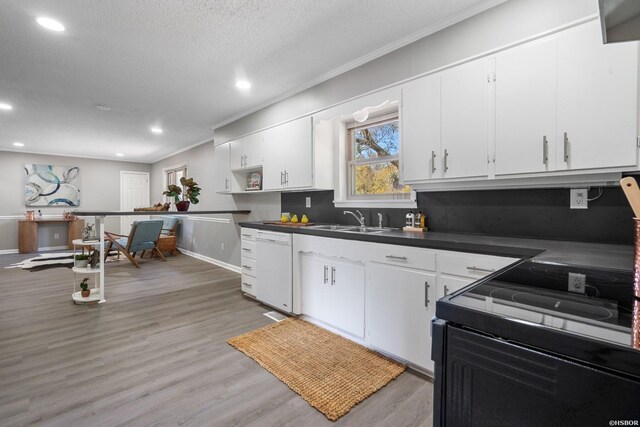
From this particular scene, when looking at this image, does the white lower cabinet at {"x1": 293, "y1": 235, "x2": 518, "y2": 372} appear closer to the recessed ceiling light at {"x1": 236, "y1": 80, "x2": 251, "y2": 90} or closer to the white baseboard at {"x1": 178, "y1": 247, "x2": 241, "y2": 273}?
the recessed ceiling light at {"x1": 236, "y1": 80, "x2": 251, "y2": 90}

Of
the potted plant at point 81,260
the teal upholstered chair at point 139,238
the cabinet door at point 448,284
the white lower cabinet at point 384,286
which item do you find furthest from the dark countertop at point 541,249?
the teal upholstered chair at point 139,238

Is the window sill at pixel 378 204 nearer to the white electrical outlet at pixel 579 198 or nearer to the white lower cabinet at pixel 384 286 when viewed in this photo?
the white lower cabinet at pixel 384 286

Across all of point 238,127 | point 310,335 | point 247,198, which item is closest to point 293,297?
point 310,335

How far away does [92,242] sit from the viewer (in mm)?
3473

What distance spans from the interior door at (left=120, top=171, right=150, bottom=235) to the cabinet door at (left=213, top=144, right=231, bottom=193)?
16.8 ft

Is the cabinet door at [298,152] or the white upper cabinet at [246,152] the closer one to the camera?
the cabinet door at [298,152]

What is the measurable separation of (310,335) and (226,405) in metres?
1.01

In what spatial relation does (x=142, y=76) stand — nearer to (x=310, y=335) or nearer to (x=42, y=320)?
(x=42, y=320)

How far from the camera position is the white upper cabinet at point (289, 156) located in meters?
3.29

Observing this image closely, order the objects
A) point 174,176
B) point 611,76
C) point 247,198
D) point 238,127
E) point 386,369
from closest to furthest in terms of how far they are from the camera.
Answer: point 611,76
point 386,369
point 238,127
point 247,198
point 174,176

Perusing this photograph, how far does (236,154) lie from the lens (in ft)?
14.6

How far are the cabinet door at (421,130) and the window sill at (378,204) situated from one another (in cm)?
32

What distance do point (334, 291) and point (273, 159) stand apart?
190cm

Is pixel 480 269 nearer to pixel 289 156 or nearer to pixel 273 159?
pixel 289 156
